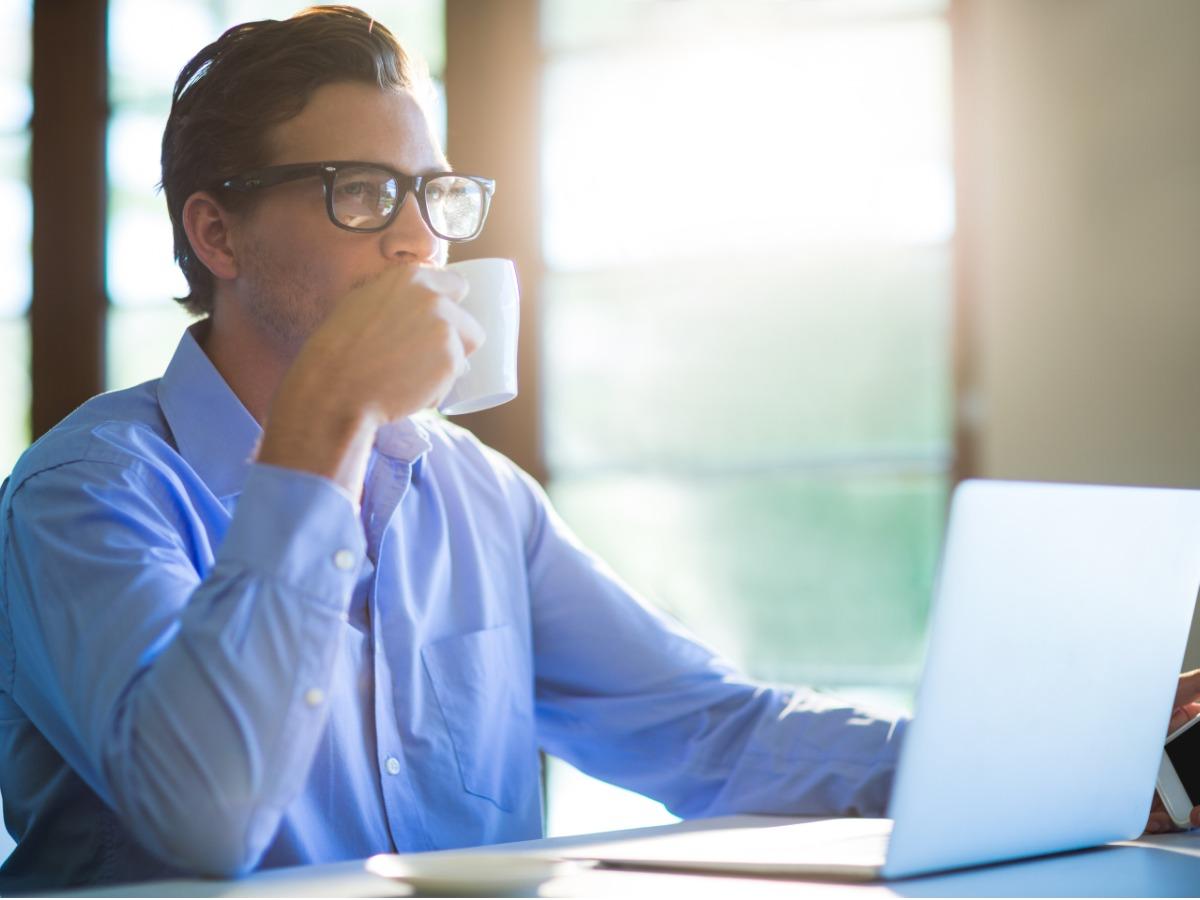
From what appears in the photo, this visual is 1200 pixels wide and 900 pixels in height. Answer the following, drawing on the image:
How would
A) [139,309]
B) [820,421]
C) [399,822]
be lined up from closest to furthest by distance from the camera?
[399,822]
[820,421]
[139,309]

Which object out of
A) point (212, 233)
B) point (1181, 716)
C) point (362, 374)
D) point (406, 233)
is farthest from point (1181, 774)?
point (212, 233)

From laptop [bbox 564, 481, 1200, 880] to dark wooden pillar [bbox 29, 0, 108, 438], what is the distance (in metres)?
2.30

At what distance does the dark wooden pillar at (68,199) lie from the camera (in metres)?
2.77

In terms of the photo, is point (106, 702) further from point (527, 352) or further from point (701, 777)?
point (527, 352)

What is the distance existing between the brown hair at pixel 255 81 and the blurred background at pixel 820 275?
1.08m

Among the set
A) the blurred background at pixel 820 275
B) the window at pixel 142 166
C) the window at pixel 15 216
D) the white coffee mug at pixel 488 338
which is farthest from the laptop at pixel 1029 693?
the window at pixel 15 216

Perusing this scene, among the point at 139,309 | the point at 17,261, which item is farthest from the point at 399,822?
the point at 17,261

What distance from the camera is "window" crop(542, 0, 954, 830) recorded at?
232cm

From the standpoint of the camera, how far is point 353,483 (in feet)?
2.93

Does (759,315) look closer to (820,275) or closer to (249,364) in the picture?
(820,275)

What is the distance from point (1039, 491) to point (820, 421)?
166 cm

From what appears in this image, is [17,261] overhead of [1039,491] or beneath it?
overhead

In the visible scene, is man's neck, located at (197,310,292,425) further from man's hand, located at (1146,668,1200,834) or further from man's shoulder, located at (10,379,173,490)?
man's hand, located at (1146,668,1200,834)

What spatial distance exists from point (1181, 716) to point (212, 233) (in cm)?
114
